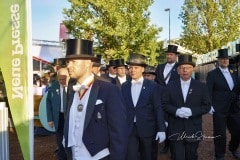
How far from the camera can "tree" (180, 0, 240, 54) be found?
97.4 feet

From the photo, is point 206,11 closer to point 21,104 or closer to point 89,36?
point 89,36

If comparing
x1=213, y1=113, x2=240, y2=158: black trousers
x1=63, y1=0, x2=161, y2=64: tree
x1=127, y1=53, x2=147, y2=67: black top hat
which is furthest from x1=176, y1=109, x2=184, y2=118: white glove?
x1=63, y1=0, x2=161, y2=64: tree

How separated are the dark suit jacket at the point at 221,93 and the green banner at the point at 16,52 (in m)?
3.36

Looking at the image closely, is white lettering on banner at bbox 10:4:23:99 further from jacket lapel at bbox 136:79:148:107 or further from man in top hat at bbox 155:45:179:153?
man in top hat at bbox 155:45:179:153

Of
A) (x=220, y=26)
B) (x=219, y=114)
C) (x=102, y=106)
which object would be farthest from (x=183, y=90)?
(x=220, y=26)

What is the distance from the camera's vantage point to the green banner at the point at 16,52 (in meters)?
5.90

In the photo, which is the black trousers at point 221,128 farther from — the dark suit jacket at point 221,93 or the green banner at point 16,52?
the green banner at point 16,52

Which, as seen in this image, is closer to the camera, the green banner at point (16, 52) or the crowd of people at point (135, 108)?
the crowd of people at point (135, 108)

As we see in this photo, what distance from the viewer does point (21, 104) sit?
19.8 feet

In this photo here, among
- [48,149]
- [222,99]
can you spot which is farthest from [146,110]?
[48,149]

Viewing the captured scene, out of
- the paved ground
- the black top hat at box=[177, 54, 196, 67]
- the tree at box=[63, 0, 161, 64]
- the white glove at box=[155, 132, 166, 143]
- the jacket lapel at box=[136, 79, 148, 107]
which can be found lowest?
the paved ground

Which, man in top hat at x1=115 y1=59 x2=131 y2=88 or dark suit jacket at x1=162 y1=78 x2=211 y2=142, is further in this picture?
man in top hat at x1=115 y1=59 x2=131 y2=88

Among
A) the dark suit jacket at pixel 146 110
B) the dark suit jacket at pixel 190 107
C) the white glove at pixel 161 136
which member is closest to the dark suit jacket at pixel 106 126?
the white glove at pixel 161 136

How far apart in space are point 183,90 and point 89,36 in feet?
65.8
